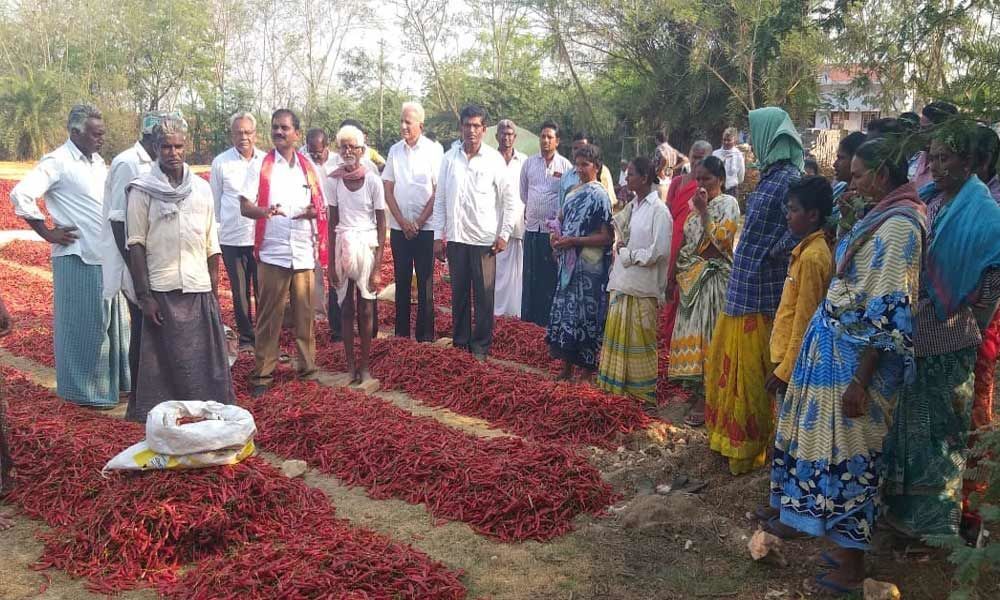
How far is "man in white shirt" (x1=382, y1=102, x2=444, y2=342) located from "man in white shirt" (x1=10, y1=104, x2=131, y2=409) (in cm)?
258

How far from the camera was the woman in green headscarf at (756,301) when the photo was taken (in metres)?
4.47

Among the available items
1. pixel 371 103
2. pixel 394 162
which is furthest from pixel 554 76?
pixel 394 162

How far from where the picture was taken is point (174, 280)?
526cm

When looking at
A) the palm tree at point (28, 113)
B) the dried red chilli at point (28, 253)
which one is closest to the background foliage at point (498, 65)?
the palm tree at point (28, 113)

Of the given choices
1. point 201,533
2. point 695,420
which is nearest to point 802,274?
point 695,420

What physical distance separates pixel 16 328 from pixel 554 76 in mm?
18576

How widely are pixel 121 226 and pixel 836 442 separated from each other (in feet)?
15.1

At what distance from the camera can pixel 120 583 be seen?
3631 millimetres

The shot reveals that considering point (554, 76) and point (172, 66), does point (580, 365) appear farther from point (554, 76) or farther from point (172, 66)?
point (172, 66)

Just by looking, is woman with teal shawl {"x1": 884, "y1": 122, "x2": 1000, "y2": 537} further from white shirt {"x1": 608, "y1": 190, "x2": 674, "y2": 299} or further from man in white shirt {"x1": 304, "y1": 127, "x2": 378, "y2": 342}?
man in white shirt {"x1": 304, "y1": 127, "x2": 378, "y2": 342}

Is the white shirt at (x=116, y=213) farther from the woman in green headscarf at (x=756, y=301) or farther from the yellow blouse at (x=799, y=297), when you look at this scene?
the yellow blouse at (x=799, y=297)

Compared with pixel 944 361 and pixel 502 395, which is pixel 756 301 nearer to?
pixel 944 361

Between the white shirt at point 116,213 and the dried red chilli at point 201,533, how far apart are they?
1.24 metres

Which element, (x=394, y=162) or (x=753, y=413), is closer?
(x=753, y=413)
